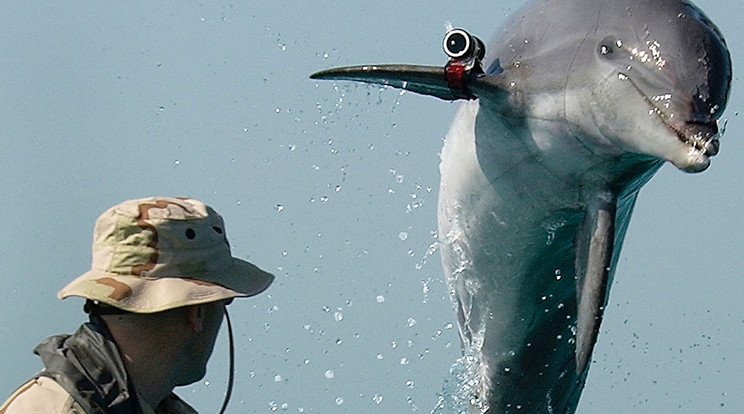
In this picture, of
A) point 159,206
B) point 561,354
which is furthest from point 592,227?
point 159,206

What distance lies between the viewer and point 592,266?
608 cm

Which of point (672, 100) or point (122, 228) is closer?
point (122, 228)

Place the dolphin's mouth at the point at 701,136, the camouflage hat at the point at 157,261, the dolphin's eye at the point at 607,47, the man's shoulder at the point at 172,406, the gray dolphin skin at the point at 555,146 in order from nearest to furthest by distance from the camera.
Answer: the camouflage hat at the point at 157,261, the man's shoulder at the point at 172,406, the dolphin's mouth at the point at 701,136, the gray dolphin skin at the point at 555,146, the dolphin's eye at the point at 607,47

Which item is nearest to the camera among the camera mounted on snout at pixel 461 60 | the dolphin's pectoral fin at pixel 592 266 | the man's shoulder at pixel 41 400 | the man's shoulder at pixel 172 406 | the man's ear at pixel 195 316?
the man's shoulder at pixel 41 400

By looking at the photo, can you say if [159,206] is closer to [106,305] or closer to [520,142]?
[106,305]

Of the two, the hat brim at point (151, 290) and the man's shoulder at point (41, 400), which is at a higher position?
the hat brim at point (151, 290)

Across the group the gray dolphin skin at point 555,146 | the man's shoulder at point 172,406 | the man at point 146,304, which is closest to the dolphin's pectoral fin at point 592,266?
the gray dolphin skin at point 555,146

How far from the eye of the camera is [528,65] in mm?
6422

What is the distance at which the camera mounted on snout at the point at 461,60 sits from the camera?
6.48m

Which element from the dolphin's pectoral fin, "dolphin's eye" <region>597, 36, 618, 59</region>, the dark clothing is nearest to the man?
the dark clothing

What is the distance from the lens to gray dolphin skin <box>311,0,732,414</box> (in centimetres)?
578

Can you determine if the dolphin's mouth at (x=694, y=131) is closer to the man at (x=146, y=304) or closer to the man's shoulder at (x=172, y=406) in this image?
the man at (x=146, y=304)

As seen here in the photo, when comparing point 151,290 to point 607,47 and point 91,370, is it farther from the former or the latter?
point 607,47

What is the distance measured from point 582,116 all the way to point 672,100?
59cm
